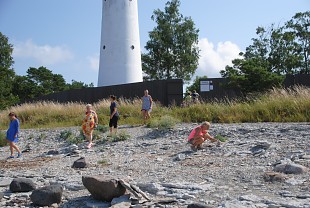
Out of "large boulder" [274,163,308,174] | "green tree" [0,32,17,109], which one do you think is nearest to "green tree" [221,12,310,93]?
"large boulder" [274,163,308,174]

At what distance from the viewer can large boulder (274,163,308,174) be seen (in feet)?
21.1

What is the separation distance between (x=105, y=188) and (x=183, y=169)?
2.51 meters

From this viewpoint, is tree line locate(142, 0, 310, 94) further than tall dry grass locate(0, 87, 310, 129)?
Yes

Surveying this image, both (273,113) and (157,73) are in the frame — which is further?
(157,73)

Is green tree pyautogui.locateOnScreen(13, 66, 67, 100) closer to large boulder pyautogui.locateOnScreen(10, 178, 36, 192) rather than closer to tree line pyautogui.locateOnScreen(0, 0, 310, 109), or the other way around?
tree line pyautogui.locateOnScreen(0, 0, 310, 109)

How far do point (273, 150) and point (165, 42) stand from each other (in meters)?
23.4

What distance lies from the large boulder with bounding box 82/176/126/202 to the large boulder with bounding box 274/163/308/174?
2890 millimetres

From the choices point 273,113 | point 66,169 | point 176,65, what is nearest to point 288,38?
point 176,65

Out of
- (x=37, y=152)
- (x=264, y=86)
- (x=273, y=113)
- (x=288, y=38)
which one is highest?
(x=288, y=38)

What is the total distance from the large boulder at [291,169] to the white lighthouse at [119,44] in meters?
20.8

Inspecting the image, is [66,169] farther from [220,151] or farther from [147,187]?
[220,151]

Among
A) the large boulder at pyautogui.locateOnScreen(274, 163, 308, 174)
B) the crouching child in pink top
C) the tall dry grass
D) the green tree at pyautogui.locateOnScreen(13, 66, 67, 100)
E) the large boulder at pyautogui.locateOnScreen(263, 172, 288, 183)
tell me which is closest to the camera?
the large boulder at pyautogui.locateOnScreen(263, 172, 288, 183)

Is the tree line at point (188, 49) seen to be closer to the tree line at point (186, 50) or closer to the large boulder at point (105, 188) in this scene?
the tree line at point (186, 50)

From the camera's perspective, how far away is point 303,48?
29922 mm
